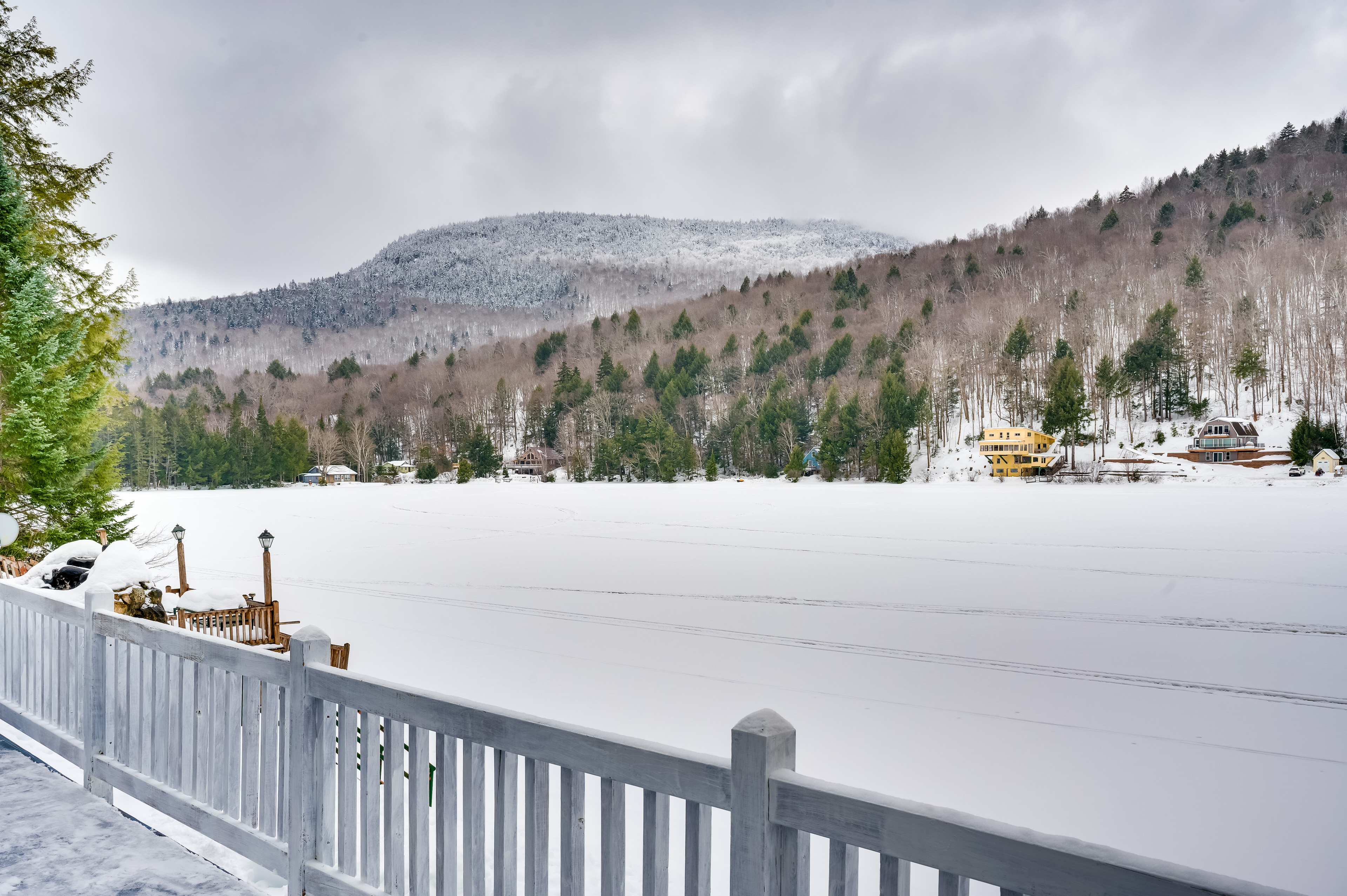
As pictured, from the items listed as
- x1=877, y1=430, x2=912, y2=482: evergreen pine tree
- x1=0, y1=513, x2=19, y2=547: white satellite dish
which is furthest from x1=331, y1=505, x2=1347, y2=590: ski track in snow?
x1=877, y1=430, x2=912, y2=482: evergreen pine tree

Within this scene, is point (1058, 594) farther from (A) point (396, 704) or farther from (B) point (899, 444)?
(B) point (899, 444)

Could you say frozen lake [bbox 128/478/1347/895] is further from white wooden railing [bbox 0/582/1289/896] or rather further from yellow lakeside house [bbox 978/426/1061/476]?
yellow lakeside house [bbox 978/426/1061/476]

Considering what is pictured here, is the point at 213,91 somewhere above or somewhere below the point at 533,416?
above

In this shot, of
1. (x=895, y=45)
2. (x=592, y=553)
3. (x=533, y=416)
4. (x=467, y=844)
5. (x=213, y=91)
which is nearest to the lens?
(x=467, y=844)

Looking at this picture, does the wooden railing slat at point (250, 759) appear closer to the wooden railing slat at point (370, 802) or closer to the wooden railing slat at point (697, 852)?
the wooden railing slat at point (370, 802)

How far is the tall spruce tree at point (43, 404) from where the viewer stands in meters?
11.7

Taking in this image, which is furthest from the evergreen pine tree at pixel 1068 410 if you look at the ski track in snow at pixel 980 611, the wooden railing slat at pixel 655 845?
the wooden railing slat at pixel 655 845

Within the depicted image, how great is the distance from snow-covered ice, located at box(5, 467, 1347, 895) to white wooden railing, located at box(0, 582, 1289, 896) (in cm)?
316

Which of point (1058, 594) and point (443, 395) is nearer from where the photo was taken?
point (1058, 594)

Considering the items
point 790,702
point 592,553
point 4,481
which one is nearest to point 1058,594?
point 790,702

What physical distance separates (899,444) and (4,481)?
53430mm

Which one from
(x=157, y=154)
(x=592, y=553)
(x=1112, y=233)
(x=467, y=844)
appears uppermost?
(x=1112, y=233)

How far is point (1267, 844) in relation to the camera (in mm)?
5727

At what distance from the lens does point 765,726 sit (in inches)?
67.2
